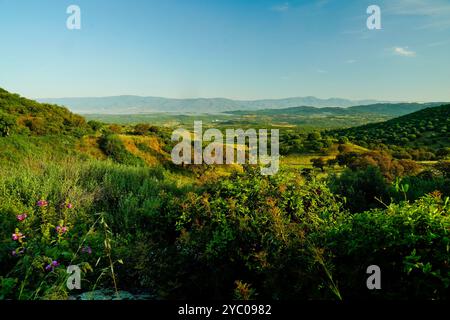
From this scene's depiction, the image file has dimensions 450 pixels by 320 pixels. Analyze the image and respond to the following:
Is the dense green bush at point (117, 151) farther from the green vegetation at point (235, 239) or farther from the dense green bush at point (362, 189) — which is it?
the dense green bush at point (362, 189)

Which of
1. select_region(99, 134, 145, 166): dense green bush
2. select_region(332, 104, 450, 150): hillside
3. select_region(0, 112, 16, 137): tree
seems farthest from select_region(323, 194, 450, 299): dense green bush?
select_region(332, 104, 450, 150): hillside

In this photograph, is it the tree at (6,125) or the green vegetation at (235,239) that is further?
the tree at (6,125)

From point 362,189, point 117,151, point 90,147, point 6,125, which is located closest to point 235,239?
point 362,189

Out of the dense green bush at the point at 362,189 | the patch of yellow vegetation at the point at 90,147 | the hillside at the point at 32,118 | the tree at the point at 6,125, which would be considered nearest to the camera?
the dense green bush at the point at 362,189

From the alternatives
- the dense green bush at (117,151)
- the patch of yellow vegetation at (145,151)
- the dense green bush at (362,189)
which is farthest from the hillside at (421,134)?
the dense green bush at (362,189)

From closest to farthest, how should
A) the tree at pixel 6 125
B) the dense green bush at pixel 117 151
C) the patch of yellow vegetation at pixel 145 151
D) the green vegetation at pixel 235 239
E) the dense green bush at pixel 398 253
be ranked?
1. the dense green bush at pixel 398 253
2. the green vegetation at pixel 235 239
3. the tree at pixel 6 125
4. the dense green bush at pixel 117 151
5. the patch of yellow vegetation at pixel 145 151

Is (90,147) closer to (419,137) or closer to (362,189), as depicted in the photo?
(362,189)

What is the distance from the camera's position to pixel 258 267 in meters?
3.43

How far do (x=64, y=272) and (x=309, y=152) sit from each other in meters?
36.2

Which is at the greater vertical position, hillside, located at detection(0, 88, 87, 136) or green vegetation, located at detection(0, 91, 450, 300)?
hillside, located at detection(0, 88, 87, 136)

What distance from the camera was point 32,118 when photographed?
25219mm

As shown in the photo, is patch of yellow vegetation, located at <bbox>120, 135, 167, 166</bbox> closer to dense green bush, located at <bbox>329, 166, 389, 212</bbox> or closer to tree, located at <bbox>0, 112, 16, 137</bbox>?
tree, located at <bbox>0, 112, 16, 137</bbox>

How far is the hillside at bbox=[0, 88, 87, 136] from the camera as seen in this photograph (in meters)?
20.0

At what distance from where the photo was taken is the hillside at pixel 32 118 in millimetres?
20000
